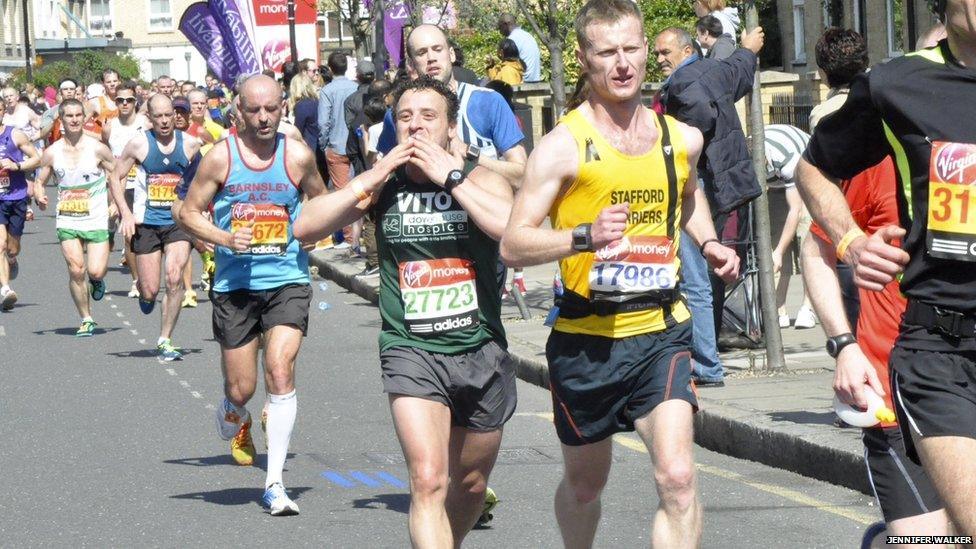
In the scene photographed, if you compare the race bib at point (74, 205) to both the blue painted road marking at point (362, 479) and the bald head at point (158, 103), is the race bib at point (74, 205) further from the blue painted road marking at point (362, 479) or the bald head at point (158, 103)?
the blue painted road marking at point (362, 479)

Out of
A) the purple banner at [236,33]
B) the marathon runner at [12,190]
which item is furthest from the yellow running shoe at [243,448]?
the purple banner at [236,33]

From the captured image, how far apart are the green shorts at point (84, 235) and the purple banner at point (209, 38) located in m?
11.1

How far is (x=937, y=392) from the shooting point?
416 centimetres

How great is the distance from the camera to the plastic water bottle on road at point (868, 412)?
4344 mm

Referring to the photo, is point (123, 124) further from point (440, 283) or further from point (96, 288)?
point (440, 283)

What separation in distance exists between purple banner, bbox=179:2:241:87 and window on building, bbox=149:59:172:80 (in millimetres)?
68441

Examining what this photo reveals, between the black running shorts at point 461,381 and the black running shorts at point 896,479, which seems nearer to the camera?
the black running shorts at point 896,479

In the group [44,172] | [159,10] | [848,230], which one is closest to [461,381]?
[848,230]

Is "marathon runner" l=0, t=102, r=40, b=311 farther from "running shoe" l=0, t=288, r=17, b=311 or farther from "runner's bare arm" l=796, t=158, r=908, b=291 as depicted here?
"runner's bare arm" l=796, t=158, r=908, b=291

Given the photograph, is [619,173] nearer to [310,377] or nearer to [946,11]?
[946,11]

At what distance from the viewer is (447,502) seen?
247 inches

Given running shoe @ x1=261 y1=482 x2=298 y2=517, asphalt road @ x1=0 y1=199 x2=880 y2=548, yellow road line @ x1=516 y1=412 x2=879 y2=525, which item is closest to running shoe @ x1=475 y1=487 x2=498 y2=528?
asphalt road @ x1=0 y1=199 x2=880 y2=548

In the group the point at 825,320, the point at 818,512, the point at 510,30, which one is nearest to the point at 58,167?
the point at 510,30

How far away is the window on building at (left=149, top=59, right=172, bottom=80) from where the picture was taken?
313ft
